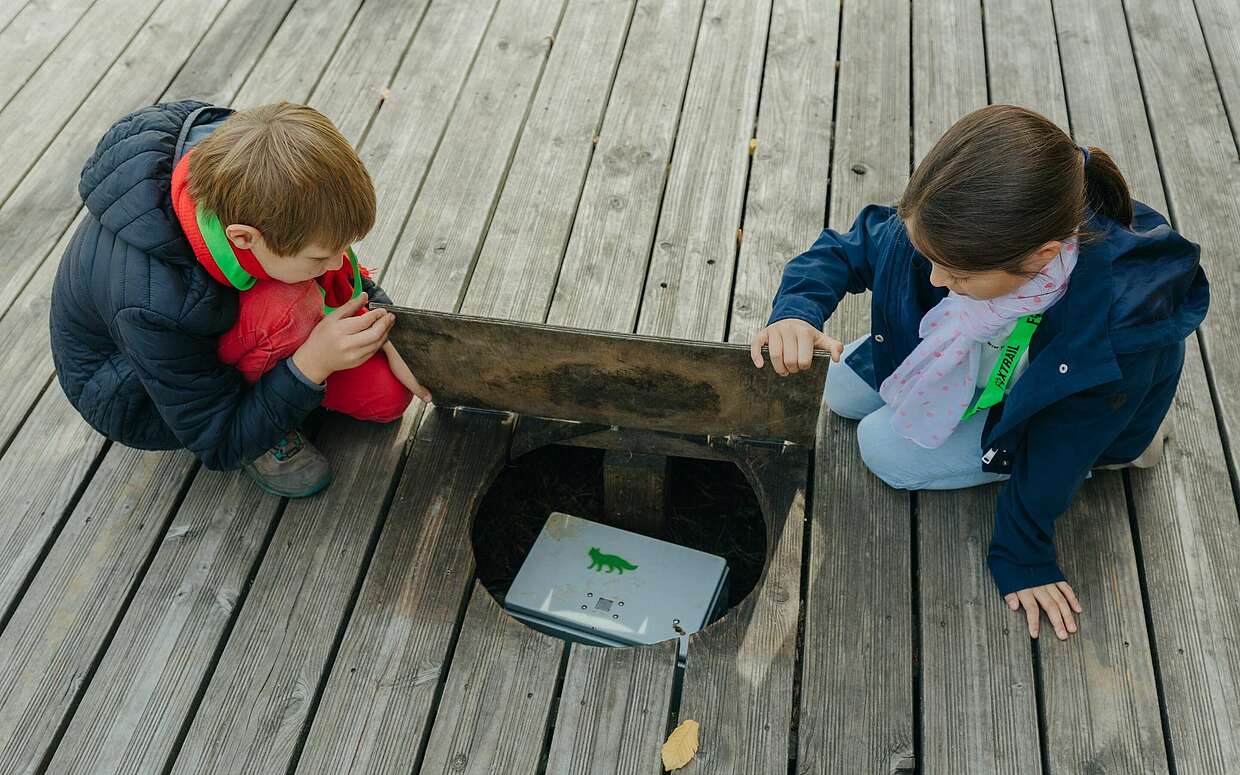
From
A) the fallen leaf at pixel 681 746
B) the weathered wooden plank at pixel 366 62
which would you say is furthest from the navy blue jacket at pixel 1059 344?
the weathered wooden plank at pixel 366 62

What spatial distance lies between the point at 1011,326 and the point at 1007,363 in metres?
0.10

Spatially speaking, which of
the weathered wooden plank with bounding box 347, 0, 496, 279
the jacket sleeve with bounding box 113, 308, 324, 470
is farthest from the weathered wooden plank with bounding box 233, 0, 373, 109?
the jacket sleeve with bounding box 113, 308, 324, 470

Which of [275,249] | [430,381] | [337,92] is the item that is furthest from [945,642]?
[337,92]

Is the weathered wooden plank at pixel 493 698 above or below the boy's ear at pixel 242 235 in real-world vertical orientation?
below

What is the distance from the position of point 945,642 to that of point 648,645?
1.78 feet

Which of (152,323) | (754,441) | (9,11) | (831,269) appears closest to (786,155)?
(831,269)

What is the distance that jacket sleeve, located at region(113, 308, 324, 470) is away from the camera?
5.98ft

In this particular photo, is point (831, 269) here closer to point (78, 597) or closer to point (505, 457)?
point (505, 457)

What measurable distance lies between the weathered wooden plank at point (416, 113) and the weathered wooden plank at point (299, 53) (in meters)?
0.12

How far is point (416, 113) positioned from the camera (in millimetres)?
2842

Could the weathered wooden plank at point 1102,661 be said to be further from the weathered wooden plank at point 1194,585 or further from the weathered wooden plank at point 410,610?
the weathered wooden plank at point 410,610

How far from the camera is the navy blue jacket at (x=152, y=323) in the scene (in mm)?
1734

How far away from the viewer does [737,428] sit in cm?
208

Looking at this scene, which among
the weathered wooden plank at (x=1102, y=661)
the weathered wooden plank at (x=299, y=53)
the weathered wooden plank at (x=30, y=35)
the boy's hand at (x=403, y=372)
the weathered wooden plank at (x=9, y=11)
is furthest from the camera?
the weathered wooden plank at (x=9, y=11)
